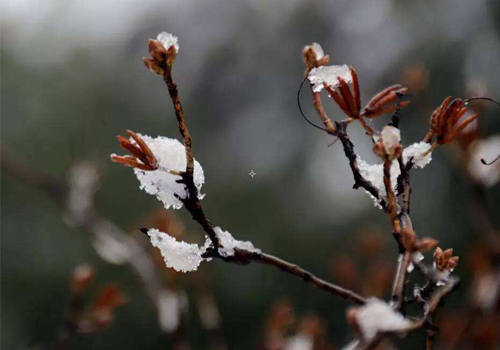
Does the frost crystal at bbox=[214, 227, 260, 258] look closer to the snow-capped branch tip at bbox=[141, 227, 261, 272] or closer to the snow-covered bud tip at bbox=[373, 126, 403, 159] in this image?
the snow-capped branch tip at bbox=[141, 227, 261, 272]

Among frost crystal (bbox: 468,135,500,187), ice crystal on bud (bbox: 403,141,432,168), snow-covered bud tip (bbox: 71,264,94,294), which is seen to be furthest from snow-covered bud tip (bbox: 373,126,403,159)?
snow-covered bud tip (bbox: 71,264,94,294)

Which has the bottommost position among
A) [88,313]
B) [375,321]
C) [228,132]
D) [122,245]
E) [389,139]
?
[375,321]

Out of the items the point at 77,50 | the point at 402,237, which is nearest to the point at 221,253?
the point at 402,237

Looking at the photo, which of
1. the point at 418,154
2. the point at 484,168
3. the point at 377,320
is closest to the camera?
the point at 377,320

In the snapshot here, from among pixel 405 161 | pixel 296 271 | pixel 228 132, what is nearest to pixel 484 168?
pixel 405 161

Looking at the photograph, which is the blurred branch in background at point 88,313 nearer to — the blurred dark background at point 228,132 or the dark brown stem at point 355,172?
the dark brown stem at point 355,172

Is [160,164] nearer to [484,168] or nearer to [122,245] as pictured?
[122,245]

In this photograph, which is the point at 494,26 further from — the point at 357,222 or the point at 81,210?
the point at 81,210
